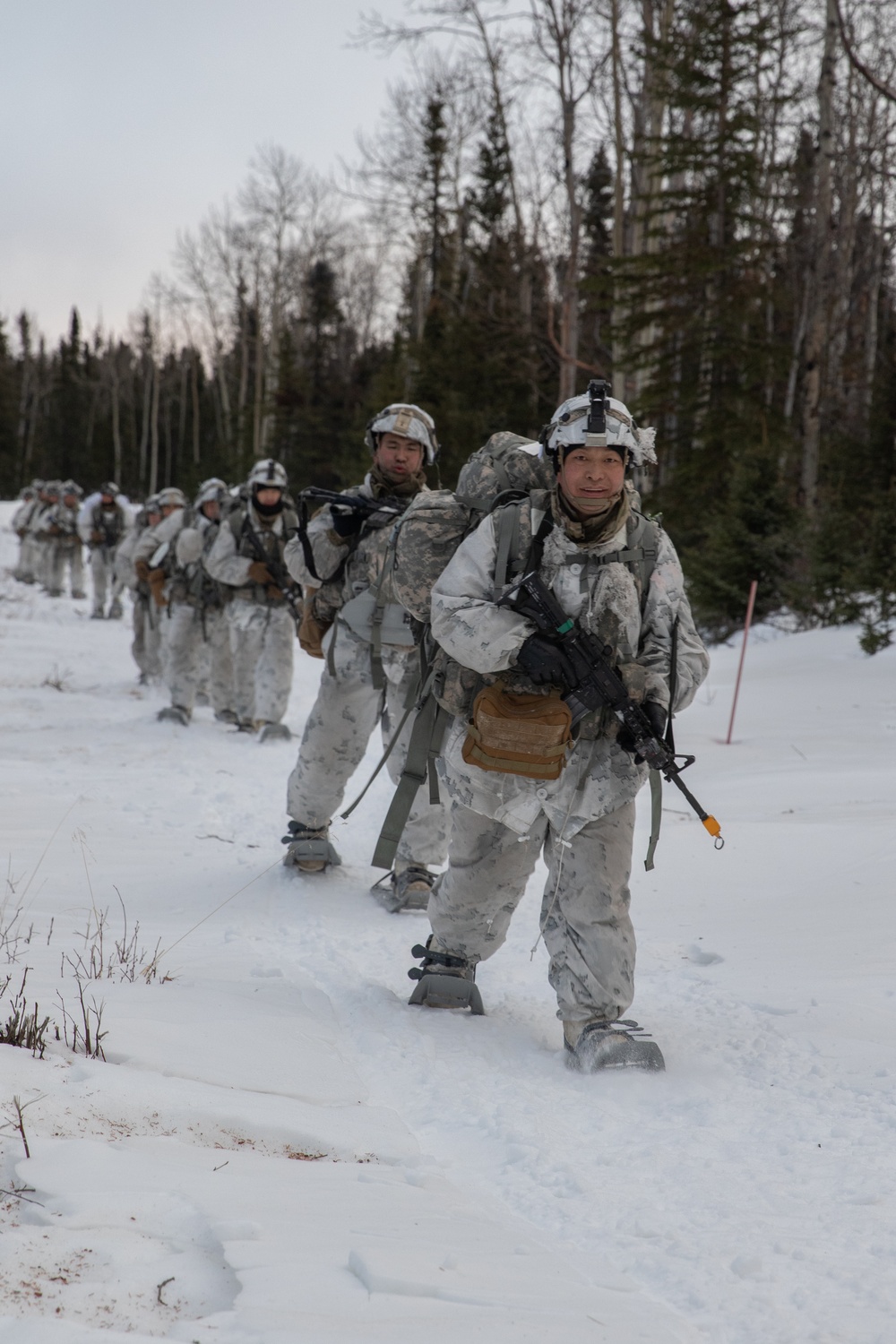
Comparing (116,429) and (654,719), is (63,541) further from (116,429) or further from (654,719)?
(116,429)

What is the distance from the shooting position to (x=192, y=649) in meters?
10.1

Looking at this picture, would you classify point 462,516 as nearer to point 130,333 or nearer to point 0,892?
point 0,892

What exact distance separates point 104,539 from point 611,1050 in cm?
1682

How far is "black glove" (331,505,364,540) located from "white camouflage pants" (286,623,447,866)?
19.3 inches

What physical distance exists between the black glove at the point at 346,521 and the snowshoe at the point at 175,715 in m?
4.81

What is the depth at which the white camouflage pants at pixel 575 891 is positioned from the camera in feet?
11.1

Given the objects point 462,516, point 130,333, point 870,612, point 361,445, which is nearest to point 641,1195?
point 462,516

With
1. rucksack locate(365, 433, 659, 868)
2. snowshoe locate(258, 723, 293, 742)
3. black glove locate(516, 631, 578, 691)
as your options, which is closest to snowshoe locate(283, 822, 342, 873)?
rucksack locate(365, 433, 659, 868)

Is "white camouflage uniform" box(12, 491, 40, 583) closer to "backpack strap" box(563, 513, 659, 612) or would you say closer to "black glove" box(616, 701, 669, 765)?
"backpack strap" box(563, 513, 659, 612)

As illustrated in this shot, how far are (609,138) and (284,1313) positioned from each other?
762 inches

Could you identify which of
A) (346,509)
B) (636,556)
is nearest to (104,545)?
(346,509)

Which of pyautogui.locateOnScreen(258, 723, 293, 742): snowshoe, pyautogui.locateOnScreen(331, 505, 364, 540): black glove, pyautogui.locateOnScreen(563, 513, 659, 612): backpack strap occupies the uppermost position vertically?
pyautogui.locateOnScreen(331, 505, 364, 540): black glove

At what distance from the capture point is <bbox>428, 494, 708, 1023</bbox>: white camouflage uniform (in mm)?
3369

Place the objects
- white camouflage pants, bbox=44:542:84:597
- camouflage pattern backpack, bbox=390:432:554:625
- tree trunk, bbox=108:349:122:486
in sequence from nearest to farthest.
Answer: camouflage pattern backpack, bbox=390:432:554:625, white camouflage pants, bbox=44:542:84:597, tree trunk, bbox=108:349:122:486
